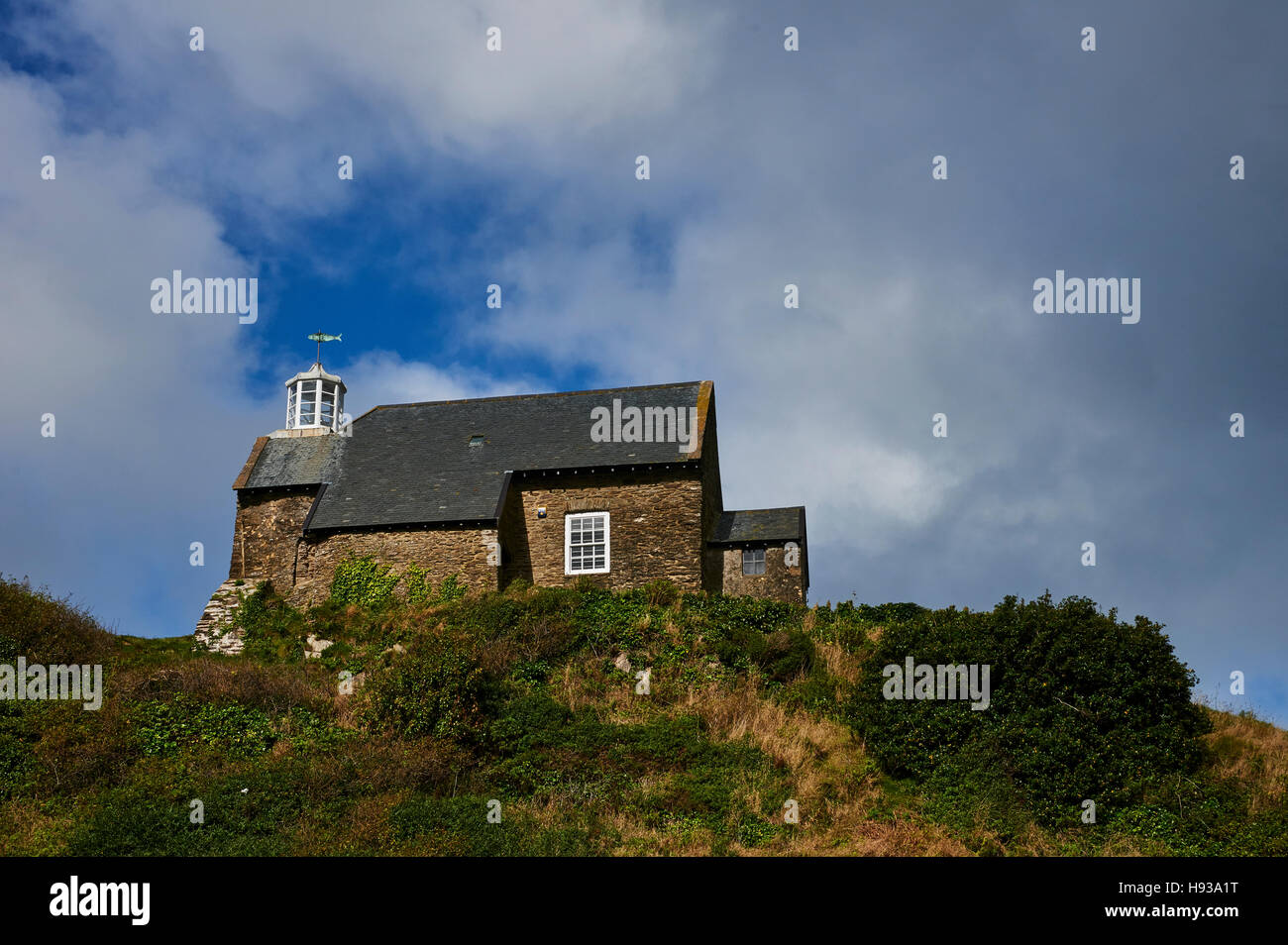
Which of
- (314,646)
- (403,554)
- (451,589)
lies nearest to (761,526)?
(451,589)

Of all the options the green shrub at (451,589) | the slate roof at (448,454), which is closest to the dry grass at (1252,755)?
the slate roof at (448,454)

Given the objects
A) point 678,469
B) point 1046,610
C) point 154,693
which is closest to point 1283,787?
point 1046,610

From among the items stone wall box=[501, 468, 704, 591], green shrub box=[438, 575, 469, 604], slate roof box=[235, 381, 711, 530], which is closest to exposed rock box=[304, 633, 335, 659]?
green shrub box=[438, 575, 469, 604]

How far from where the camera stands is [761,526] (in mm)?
32719

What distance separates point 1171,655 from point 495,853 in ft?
42.6

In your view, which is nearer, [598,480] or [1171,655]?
[1171,655]

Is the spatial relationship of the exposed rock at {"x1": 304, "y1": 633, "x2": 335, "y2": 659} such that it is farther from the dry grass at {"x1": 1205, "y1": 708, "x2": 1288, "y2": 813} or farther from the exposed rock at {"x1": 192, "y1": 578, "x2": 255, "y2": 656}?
the dry grass at {"x1": 1205, "y1": 708, "x2": 1288, "y2": 813}

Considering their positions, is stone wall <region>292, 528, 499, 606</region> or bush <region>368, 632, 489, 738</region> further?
stone wall <region>292, 528, 499, 606</region>

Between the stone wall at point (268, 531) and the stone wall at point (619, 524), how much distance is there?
7386 mm

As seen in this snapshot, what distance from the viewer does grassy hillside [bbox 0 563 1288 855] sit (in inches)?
640

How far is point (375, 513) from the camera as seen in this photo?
3130 centimetres

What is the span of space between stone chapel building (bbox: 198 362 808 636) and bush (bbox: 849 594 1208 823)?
1083cm

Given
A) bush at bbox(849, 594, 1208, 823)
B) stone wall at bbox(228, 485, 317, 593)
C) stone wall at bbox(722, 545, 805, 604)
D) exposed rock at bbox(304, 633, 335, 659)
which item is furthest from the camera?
stone wall at bbox(228, 485, 317, 593)
